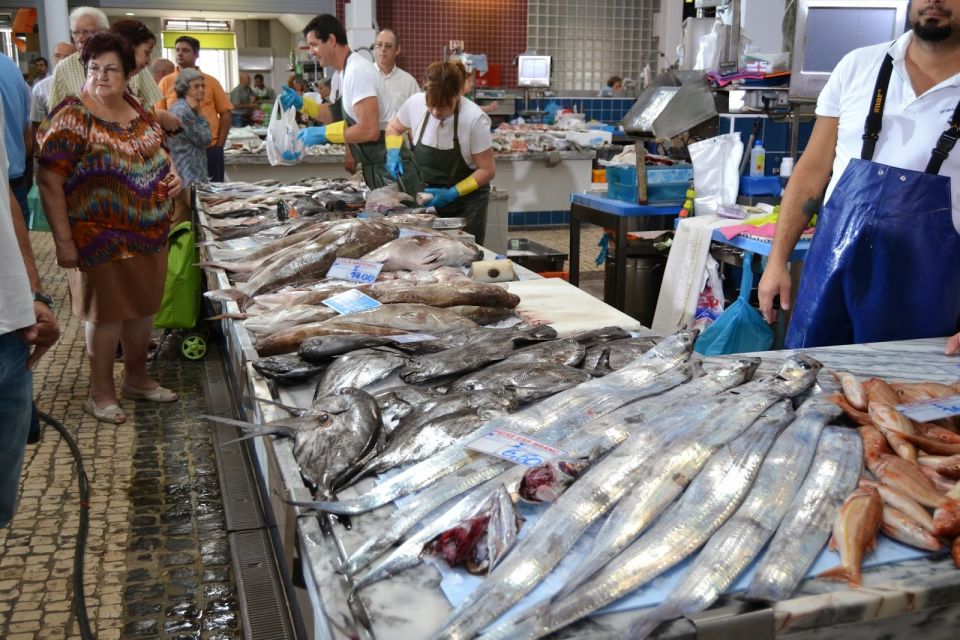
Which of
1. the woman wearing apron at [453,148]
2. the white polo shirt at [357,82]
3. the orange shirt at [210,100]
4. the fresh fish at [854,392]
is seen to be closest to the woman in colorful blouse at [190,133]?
the orange shirt at [210,100]

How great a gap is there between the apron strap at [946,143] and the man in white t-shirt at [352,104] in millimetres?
3502

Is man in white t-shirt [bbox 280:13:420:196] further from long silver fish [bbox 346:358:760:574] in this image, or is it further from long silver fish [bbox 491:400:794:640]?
long silver fish [bbox 491:400:794:640]

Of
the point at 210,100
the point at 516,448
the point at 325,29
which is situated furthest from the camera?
the point at 210,100

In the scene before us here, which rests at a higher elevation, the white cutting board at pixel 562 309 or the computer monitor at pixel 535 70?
the computer monitor at pixel 535 70

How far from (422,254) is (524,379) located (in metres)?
1.58

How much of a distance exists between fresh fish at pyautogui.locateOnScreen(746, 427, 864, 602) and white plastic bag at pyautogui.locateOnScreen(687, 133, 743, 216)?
3.81m

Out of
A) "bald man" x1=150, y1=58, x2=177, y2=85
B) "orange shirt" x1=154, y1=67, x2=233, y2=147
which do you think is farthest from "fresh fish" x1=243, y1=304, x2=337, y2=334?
"bald man" x1=150, y1=58, x2=177, y2=85

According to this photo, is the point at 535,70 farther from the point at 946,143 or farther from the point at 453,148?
the point at 946,143

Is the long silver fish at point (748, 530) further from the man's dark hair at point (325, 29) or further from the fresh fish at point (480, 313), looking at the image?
the man's dark hair at point (325, 29)

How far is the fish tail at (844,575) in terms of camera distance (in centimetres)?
135

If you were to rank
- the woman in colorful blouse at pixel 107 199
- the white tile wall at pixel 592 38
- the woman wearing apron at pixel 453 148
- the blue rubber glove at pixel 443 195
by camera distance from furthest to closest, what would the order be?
1. the white tile wall at pixel 592 38
2. the blue rubber glove at pixel 443 195
3. the woman wearing apron at pixel 453 148
4. the woman in colorful blouse at pixel 107 199

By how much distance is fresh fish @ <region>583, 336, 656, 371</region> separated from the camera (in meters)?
2.25

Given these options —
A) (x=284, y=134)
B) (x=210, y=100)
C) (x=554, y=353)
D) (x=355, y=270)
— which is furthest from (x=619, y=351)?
(x=210, y=100)

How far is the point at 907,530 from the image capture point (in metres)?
1.46
